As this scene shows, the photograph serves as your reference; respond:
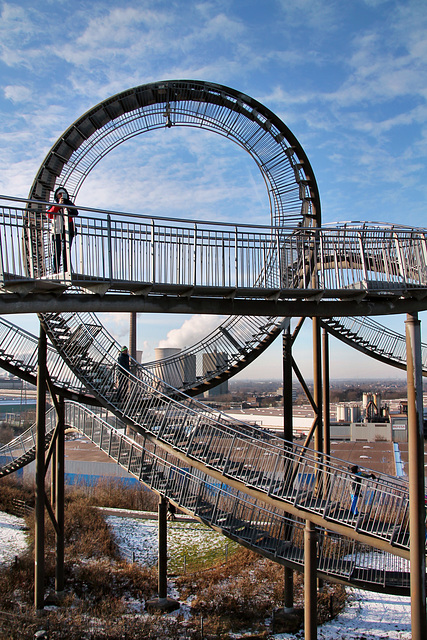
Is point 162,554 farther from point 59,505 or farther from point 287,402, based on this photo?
point 287,402

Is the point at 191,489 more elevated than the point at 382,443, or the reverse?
the point at 191,489

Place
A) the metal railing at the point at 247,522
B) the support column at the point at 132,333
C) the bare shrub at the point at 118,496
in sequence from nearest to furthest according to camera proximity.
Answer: the metal railing at the point at 247,522 → the bare shrub at the point at 118,496 → the support column at the point at 132,333

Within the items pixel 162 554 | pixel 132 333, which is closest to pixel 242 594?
pixel 162 554

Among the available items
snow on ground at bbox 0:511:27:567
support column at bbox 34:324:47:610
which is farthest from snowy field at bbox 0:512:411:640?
support column at bbox 34:324:47:610

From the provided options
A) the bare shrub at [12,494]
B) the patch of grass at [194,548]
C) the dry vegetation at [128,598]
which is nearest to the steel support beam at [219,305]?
the dry vegetation at [128,598]

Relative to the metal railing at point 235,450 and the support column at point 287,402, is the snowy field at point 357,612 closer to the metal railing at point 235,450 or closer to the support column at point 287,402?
the support column at point 287,402

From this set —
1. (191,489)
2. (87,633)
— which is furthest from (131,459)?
(87,633)

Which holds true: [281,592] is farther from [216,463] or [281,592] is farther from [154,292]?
[154,292]
